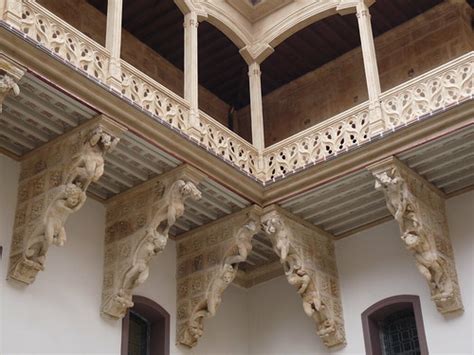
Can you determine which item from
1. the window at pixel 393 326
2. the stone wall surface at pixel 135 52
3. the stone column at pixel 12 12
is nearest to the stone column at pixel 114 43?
the stone column at pixel 12 12

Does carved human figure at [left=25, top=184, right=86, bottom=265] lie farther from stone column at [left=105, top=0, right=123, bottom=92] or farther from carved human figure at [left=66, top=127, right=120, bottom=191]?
stone column at [left=105, top=0, right=123, bottom=92]

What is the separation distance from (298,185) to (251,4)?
195 inches

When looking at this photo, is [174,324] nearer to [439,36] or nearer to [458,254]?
[458,254]

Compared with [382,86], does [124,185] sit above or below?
below

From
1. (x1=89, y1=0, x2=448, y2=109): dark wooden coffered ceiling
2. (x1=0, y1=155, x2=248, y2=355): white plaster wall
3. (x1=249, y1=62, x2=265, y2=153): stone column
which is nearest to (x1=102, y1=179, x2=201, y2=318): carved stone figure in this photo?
(x1=0, y1=155, x2=248, y2=355): white plaster wall

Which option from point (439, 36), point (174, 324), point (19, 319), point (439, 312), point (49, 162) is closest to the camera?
point (19, 319)

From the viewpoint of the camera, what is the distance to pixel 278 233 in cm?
1479

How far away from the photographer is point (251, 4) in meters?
17.4

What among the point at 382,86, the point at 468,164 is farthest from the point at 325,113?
the point at 468,164

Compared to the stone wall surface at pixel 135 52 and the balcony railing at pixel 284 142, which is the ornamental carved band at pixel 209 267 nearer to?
the balcony railing at pixel 284 142

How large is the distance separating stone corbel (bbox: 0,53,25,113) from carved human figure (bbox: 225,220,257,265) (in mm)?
5459

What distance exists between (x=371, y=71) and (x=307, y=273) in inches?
161

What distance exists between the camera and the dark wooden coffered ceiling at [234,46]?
56.3 feet

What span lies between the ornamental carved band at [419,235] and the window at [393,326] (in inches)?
34.2
